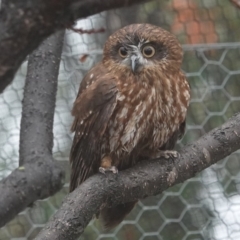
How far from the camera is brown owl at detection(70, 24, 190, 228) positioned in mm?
1599

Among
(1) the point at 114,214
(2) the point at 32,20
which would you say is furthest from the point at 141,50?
(2) the point at 32,20

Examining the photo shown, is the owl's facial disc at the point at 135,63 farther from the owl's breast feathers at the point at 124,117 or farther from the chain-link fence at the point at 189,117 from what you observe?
the chain-link fence at the point at 189,117

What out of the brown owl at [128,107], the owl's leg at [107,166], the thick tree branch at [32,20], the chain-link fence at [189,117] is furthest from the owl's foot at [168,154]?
the thick tree branch at [32,20]

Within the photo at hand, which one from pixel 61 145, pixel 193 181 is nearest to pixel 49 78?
pixel 61 145

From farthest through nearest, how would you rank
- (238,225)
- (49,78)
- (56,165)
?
(238,225), (49,78), (56,165)

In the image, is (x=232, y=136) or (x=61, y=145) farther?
(x=61, y=145)

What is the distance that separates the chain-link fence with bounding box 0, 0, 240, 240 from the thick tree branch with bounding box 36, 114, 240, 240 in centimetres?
80

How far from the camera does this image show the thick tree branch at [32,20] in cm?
60

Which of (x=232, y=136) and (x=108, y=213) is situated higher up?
(x=232, y=136)

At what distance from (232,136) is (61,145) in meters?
0.94

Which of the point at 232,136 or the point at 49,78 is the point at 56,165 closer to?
the point at 49,78

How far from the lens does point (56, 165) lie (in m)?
1.24

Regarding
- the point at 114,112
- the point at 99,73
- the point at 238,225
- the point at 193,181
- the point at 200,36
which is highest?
the point at 200,36

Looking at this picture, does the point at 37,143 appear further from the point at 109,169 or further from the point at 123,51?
the point at 123,51
